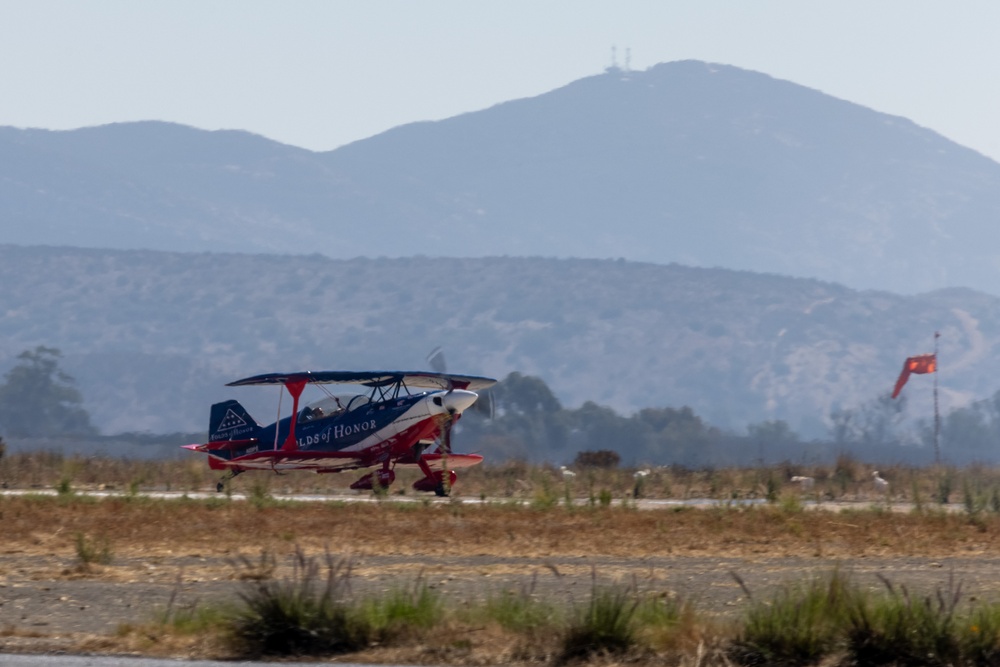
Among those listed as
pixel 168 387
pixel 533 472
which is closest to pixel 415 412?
pixel 533 472

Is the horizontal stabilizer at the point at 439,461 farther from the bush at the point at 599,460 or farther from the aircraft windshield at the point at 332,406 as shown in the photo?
the bush at the point at 599,460

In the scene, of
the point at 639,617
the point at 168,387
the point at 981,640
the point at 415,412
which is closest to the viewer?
the point at 981,640

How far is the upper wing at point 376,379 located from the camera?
32.9 metres

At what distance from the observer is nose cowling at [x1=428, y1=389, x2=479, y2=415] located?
33.1 metres

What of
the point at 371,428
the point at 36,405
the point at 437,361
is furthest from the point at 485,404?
the point at 36,405

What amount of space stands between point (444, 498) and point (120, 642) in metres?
17.4

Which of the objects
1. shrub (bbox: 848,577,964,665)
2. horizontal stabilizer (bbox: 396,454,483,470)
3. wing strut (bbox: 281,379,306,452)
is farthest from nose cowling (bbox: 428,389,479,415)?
shrub (bbox: 848,577,964,665)

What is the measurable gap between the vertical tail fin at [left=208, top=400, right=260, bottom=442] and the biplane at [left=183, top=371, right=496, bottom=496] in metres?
0.93

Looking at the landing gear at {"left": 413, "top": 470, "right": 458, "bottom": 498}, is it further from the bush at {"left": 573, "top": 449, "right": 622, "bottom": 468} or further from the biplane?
the bush at {"left": 573, "top": 449, "right": 622, "bottom": 468}

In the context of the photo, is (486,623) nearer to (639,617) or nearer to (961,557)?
(639,617)

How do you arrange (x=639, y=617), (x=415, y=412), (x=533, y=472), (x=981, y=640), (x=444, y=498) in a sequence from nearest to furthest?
(x=981, y=640) → (x=639, y=617) → (x=444, y=498) → (x=415, y=412) → (x=533, y=472)

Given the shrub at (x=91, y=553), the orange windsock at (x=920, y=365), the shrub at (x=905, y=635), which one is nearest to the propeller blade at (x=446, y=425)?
the shrub at (x=91, y=553)

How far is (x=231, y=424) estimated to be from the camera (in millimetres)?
36250

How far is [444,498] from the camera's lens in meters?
30.0
